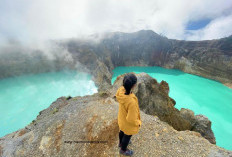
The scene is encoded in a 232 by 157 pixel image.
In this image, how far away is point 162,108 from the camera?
7.65 metres

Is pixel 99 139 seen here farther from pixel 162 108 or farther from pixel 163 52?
pixel 163 52

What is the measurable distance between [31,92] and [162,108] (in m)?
20.6

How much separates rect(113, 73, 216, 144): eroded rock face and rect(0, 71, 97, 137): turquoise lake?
13009 mm

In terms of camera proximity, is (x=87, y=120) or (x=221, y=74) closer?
(x=87, y=120)

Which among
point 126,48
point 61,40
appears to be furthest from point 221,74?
point 61,40

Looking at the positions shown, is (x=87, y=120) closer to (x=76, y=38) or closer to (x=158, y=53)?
(x=76, y=38)

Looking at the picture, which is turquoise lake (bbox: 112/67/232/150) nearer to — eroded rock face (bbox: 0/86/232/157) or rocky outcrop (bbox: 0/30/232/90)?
rocky outcrop (bbox: 0/30/232/90)

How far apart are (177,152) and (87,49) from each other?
3216 cm

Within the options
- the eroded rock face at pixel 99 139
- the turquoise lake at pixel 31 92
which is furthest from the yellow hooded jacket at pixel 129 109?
the turquoise lake at pixel 31 92

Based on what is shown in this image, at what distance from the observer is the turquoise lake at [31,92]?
12694 millimetres

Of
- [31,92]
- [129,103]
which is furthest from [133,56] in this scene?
[129,103]

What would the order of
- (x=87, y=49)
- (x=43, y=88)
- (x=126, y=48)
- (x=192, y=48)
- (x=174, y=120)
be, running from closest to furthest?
(x=174, y=120) → (x=43, y=88) → (x=87, y=49) → (x=192, y=48) → (x=126, y=48)

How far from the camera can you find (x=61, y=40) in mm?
30328

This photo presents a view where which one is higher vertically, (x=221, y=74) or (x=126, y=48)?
(x=126, y=48)
